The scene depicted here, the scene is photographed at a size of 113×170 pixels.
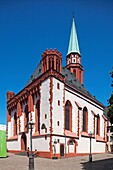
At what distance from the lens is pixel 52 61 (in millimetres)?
43688

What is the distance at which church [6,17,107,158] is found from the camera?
39.9 m

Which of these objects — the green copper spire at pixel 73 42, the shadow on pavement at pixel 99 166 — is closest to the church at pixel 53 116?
the shadow on pavement at pixel 99 166

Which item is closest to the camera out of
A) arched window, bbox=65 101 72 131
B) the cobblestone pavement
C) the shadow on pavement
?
the shadow on pavement

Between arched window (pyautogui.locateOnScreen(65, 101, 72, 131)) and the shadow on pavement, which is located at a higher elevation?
arched window (pyautogui.locateOnScreen(65, 101, 72, 131))

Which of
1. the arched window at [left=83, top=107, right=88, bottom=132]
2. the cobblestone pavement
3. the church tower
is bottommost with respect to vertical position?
the cobblestone pavement

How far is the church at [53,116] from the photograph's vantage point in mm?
39938

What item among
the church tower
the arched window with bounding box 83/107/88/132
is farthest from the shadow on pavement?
the church tower

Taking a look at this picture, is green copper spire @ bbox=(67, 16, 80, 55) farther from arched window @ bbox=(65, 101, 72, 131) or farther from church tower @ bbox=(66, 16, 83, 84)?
arched window @ bbox=(65, 101, 72, 131)

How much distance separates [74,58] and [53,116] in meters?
39.9

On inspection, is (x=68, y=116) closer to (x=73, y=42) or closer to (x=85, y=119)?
(x=85, y=119)

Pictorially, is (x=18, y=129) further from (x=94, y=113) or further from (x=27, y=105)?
(x=94, y=113)

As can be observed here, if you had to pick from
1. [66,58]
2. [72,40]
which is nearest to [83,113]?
[66,58]

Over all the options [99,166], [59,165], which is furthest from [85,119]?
[99,166]

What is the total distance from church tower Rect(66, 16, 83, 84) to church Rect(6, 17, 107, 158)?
17734 millimetres
